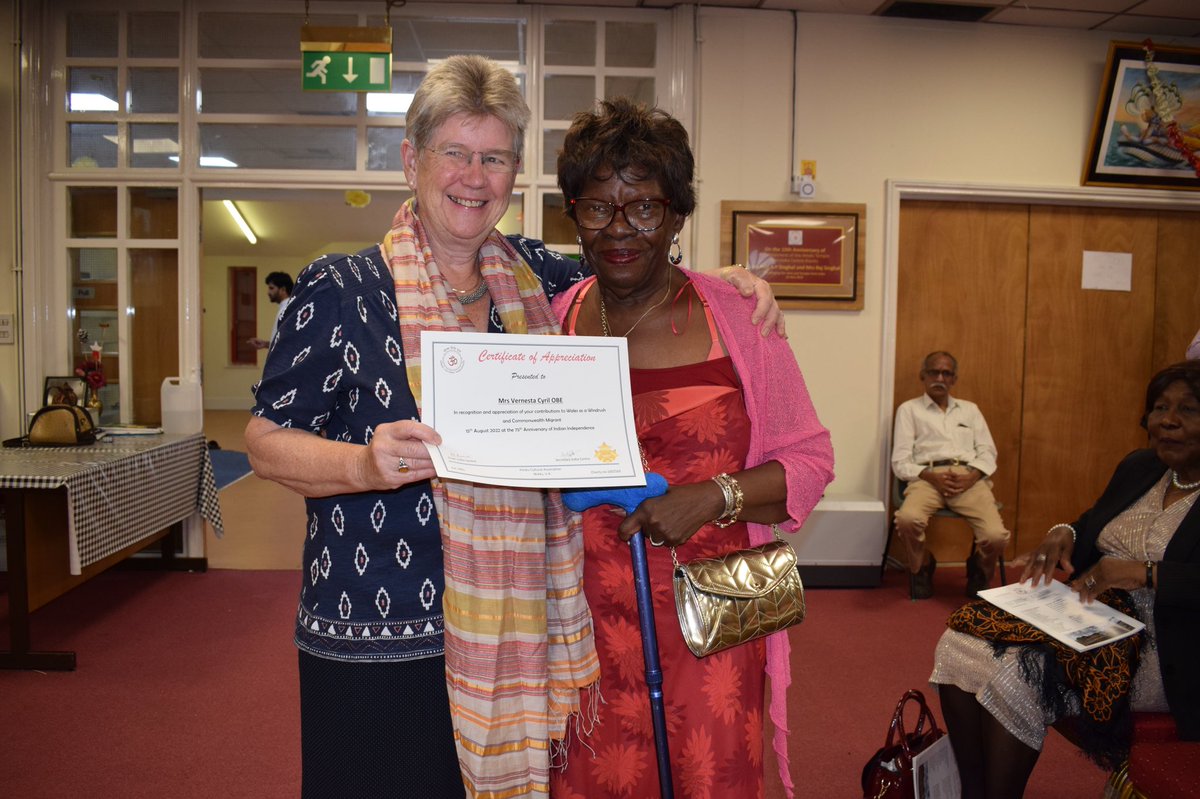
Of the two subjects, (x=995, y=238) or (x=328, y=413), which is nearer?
(x=328, y=413)

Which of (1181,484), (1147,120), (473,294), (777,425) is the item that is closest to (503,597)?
(473,294)

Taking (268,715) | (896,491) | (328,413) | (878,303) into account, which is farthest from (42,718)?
(878,303)

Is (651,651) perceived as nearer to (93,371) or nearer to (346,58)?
(346,58)

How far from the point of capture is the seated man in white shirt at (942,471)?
4680 millimetres

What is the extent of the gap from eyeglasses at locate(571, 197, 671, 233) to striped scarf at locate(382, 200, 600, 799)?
0.54ft

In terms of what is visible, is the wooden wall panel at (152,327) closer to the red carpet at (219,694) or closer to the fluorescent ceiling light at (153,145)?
the fluorescent ceiling light at (153,145)

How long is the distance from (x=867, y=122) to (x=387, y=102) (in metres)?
2.95

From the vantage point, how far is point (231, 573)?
16.7 feet

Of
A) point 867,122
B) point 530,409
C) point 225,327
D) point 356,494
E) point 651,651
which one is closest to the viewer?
point 530,409

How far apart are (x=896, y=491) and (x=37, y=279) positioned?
5.35 meters

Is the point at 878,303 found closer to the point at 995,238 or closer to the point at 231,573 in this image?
the point at 995,238

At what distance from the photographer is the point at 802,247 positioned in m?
5.11

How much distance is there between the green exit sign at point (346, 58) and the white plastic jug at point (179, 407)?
195cm

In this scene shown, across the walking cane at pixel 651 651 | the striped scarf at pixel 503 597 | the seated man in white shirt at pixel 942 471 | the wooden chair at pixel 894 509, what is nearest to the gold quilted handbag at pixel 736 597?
the walking cane at pixel 651 651
